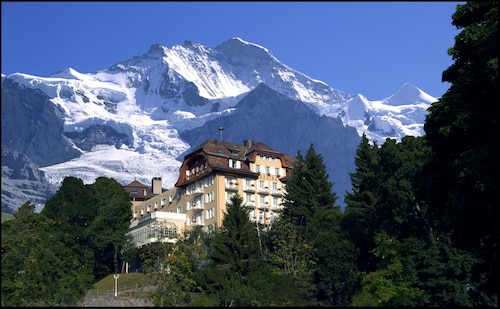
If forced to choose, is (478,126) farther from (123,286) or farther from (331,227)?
(123,286)

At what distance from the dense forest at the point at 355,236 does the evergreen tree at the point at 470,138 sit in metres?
0.08

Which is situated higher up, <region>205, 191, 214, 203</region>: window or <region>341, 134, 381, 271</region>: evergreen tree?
<region>205, 191, 214, 203</region>: window

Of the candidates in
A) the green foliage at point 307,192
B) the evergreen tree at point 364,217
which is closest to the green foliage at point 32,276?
the evergreen tree at point 364,217

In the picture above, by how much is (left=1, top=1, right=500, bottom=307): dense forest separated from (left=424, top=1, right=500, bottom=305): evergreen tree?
0.08 metres

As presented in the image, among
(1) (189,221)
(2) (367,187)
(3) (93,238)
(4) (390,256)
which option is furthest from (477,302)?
(1) (189,221)

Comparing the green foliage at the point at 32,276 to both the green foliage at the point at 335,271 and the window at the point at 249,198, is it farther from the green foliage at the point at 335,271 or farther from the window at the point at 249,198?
the window at the point at 249,198

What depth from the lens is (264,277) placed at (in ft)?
236

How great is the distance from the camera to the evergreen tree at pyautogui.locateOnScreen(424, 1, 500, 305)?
1464 inches

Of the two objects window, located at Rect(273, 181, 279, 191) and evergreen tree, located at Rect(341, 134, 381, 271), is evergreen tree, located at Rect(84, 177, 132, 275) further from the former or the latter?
evergreen tree, located at Rect(341, 134, 381, 271)

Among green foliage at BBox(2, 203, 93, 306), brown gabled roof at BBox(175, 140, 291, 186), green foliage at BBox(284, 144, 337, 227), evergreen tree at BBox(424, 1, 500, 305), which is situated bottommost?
green foliage at BBox(2, 203, 93, 306)

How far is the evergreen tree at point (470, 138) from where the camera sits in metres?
37.2

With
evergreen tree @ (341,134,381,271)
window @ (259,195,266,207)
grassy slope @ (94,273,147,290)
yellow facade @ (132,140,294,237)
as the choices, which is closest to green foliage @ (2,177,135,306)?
grassy slope @ (94,273,147,290)

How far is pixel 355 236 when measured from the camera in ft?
253

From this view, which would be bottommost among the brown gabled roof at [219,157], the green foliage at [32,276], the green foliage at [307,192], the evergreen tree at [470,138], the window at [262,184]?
the green foliage at [32,276]
